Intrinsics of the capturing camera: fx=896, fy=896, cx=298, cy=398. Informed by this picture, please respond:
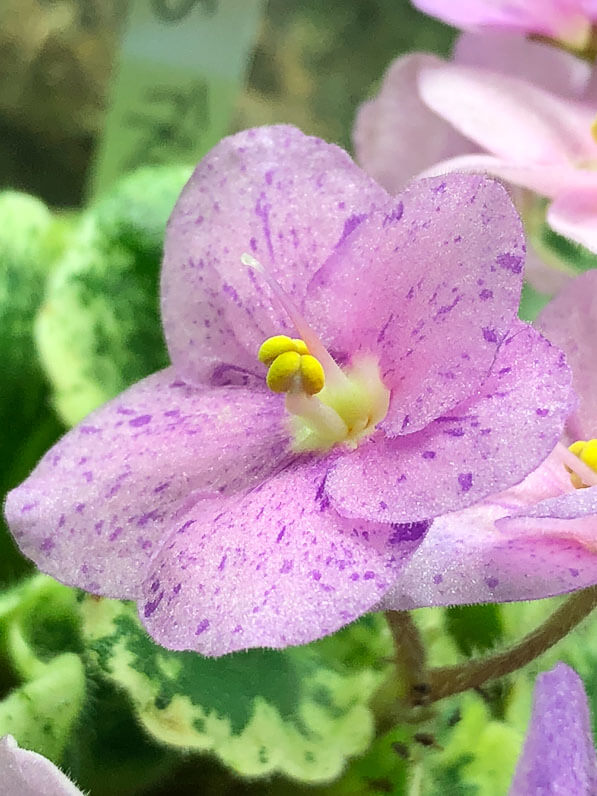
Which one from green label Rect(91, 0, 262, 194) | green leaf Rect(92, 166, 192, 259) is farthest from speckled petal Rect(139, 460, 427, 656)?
green label Rect(91, 0, 262, 194)

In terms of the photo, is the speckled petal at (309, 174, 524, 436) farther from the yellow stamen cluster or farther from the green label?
the green label

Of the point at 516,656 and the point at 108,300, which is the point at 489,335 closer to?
the point at 516,656

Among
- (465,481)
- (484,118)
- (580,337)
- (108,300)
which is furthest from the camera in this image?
(108,300)

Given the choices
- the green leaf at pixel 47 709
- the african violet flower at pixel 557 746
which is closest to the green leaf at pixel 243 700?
the green leaf at pixel 47 709

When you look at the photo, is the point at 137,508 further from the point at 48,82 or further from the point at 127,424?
the point at 48,82

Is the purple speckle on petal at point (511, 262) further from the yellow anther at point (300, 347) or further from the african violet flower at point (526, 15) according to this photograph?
the african violet flower at point (526, 15)

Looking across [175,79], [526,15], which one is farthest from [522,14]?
[175,79]

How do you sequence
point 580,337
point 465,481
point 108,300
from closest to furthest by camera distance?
point 465,481 < point 580,337 < point 108,300
